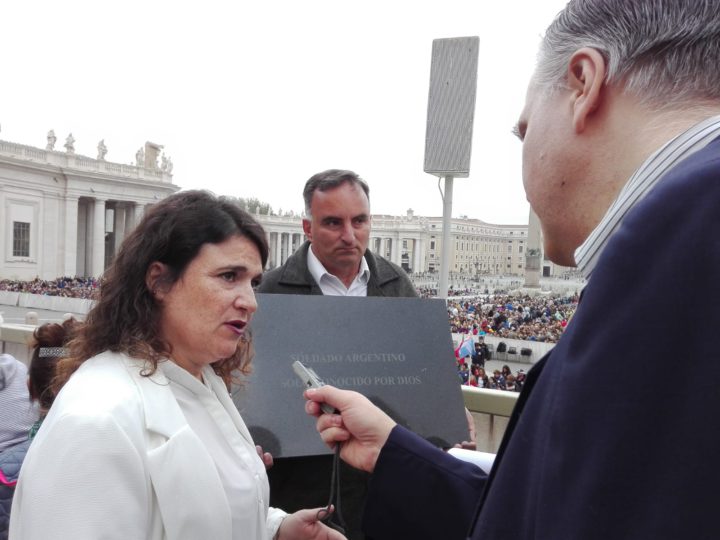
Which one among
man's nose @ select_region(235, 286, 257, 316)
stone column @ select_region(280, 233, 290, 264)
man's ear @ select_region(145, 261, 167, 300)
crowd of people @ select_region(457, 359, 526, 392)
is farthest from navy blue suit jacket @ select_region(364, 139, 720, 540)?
stone column @ select_region(280, 233, 290, 264)

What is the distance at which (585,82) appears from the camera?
0.96 meters

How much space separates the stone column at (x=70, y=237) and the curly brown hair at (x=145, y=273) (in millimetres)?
50081

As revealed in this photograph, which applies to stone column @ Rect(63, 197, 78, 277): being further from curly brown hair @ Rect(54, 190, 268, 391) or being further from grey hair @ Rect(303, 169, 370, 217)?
curly brown hair @ Rect(54, 190, 268, 391)

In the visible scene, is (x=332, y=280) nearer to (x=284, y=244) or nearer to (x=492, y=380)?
(x=492, y=380)

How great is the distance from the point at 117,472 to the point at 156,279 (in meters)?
0.71

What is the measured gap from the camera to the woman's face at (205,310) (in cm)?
192

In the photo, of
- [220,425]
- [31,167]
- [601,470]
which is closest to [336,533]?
[220,425]

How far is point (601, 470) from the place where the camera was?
642 mm

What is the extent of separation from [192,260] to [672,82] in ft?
4.94

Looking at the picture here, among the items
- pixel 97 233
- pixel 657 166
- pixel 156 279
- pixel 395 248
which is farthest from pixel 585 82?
pixel 395 248

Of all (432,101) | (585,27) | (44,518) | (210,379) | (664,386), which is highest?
(432,101)

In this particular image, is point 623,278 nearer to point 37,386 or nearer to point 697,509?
point 697,509

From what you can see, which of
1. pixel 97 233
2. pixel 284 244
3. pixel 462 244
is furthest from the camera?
pixel 462 244

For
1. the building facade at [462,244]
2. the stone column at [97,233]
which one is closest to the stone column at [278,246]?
Result: the building facade at [462,244]
